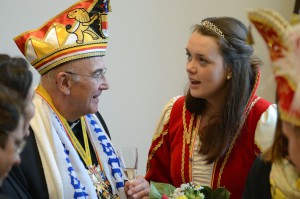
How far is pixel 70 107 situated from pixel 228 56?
715 mm

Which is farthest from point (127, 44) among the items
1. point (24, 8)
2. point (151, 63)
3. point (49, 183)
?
point (49, 183)

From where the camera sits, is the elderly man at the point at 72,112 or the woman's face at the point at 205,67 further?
the woman's face at the point at 205,67

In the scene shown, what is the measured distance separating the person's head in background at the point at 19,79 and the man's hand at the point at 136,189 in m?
0.74

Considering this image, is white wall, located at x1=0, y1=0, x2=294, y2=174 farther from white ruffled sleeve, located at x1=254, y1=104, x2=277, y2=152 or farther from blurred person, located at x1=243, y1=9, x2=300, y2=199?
blurred person, located at x1=243, y1=9, x2=300, y2=199

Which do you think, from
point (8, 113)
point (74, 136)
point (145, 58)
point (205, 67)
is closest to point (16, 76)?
point (8, 113)

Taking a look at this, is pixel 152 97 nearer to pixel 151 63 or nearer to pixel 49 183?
Result: pixel 151 63

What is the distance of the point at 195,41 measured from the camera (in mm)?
2260

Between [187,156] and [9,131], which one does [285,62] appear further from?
[187,156]

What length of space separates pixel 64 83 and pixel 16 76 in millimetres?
623

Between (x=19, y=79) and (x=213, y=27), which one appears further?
(x=213, y=27)

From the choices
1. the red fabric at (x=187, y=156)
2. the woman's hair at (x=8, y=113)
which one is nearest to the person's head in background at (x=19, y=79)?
the woman's hair at (x=8, y=113)

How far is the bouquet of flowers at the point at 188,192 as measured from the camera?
76.5 inches

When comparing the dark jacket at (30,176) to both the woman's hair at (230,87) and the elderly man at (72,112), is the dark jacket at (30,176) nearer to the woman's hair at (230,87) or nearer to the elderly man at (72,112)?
the elderly man at (72,112)

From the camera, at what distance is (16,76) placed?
1582 millimetres
